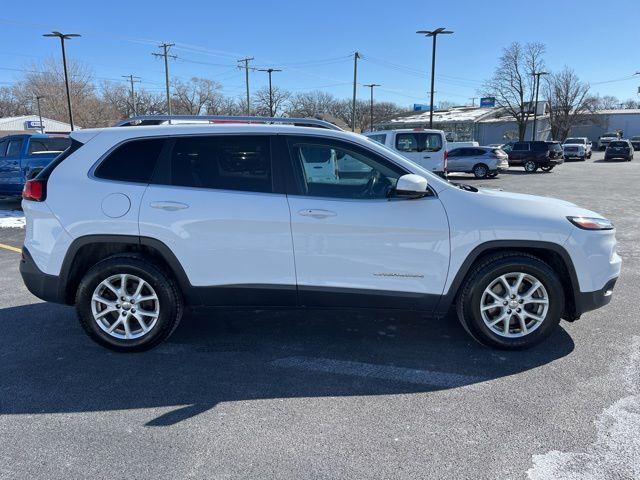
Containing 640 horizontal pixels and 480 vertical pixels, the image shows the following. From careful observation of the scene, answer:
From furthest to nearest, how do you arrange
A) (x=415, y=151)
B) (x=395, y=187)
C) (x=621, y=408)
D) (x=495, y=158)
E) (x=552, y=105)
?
(x=552, y=105) → (x=495, y=158) → (x=415, y=151) → (x=395, y=187) → (x=621, y=408)

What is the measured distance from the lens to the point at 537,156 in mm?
28016

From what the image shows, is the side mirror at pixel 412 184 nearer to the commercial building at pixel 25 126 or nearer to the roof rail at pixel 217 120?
the roof rail at pixel 217 120

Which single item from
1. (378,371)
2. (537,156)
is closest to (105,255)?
(378,371)

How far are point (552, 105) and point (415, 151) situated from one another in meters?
58.9

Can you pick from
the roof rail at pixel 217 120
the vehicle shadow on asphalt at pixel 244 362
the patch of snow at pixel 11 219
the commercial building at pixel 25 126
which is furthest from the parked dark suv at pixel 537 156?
the commercial building at pixel 25 126

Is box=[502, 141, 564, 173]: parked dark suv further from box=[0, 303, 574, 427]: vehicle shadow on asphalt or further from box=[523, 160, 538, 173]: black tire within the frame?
box=[0, 303, 574, 427]: vehicle shadow on asphalt

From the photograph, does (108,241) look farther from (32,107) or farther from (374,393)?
(32,107)

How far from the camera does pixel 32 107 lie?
85062 mm

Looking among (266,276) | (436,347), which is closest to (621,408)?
(436,347)

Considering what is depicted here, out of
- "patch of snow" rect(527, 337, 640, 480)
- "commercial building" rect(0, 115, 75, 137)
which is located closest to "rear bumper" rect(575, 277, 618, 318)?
"patch of snow" rect(527, 337, 640, 480)

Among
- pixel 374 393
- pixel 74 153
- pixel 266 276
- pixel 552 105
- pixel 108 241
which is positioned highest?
pixel 552 105

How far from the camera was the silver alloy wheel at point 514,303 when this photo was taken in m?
3.76

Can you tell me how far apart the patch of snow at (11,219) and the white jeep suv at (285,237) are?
6.92 metres

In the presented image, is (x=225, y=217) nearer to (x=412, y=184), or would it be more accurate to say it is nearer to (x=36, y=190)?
(x=412, y=184)
